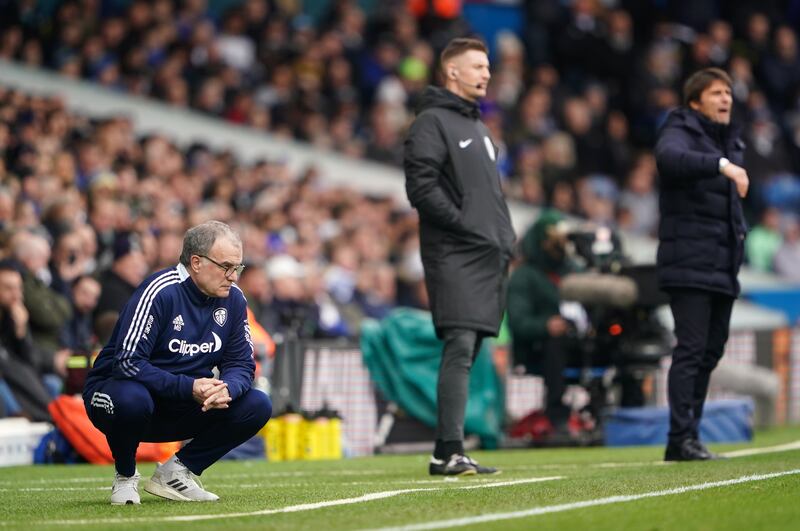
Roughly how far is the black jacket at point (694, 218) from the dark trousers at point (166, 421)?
313cm

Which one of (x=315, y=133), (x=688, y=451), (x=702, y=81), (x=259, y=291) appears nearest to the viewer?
(x=688, y=451)

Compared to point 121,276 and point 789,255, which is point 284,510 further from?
point 789,255

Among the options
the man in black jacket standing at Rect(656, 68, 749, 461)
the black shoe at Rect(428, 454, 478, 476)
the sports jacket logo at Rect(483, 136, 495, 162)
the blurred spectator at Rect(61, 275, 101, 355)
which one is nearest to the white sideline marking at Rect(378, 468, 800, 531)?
the man in black jacket standing at Rect(656, 68, 749, 461)

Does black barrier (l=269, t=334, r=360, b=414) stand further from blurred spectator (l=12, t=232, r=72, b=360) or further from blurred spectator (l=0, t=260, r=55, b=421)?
blurred spectator (l=0, t=260, r=55, b=421)

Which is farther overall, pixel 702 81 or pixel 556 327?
pixel 556 327

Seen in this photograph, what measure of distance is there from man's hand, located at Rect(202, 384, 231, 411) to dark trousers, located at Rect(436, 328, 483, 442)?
197cm

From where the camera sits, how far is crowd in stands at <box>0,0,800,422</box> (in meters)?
14.1

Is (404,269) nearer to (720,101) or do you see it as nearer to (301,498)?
(720,101)

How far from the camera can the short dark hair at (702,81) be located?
10008 millimetres

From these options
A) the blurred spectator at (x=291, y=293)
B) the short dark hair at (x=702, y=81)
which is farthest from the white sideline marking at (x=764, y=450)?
the blurred spectator at (x=291, y=293)

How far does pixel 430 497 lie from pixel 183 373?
1.22 metres

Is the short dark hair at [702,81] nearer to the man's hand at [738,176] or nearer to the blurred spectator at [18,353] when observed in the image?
the man's hand at [738,176]

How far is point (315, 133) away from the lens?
21203 millimetres

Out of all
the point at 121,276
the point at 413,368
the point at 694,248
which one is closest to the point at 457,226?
the point at 694,248
